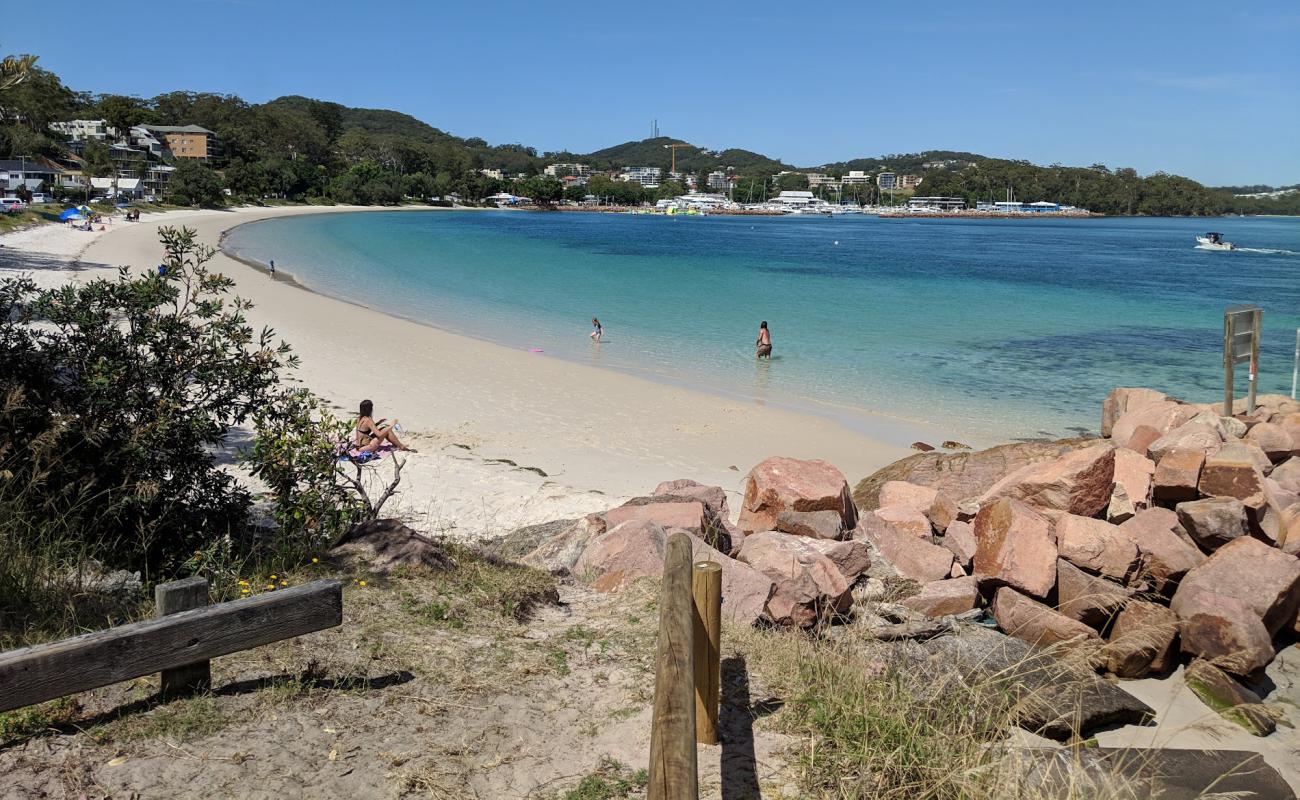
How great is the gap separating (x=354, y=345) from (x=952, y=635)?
19.1 m

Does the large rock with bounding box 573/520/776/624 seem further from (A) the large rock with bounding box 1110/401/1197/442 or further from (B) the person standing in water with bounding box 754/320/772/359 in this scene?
(B) the person standing in water with bounding box 754/320/772/359

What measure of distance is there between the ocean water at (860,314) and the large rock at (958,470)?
4390 mm

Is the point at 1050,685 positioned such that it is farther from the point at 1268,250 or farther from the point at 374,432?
the point at 1268,250

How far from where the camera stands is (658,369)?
22.2m

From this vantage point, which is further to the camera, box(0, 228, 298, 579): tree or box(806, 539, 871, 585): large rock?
box(806, 539, 871, 585): large rock

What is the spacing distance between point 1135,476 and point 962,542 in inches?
83.2

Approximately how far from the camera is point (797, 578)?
655cm

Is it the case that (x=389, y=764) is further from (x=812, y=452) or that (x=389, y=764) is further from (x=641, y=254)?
(x=641, y=254)

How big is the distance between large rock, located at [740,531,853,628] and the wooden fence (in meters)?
2.03

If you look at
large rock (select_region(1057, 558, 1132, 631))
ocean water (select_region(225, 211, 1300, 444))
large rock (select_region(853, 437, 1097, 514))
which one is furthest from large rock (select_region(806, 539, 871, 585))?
ocean water (select_region(225, 211, 1300, 444))

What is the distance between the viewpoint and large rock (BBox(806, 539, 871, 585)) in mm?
7273

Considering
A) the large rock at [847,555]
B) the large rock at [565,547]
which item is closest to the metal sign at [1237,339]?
the large rock at [847,555]

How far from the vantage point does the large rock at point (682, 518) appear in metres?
7.62

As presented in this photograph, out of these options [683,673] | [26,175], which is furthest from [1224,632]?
[26,175]
